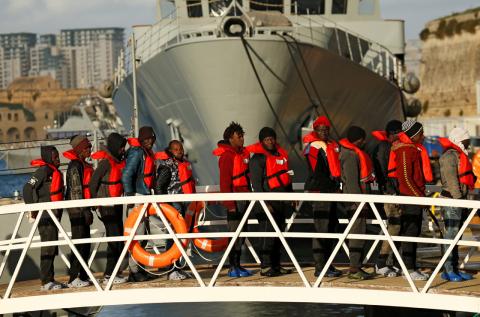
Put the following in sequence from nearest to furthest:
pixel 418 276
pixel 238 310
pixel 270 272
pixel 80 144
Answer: pixel 418 276 < pixel 80 144 < pixel 270 272 < pixel 238 310

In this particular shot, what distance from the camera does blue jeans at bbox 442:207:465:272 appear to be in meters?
10.5

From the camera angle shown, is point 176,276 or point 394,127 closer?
point 176,276

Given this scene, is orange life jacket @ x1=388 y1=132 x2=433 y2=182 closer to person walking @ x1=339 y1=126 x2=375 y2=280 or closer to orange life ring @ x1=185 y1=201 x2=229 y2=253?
person walking @ x1=339 y1=126 x2=375 y2=280

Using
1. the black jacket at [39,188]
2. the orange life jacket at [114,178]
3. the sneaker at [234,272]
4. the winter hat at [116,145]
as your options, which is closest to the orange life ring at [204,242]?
the sneaker at [234,272]

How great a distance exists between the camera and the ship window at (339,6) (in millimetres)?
26031

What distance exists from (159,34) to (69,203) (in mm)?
16170

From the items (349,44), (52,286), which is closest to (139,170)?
(52,286)

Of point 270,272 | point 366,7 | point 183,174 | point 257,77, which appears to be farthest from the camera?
point 366,7

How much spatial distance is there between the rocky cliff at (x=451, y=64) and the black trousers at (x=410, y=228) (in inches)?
3608

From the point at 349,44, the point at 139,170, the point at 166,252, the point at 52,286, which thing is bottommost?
the point at 52,286

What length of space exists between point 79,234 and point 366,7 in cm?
1683

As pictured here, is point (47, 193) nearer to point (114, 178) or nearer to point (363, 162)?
point (114, 178)

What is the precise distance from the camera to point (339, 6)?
85.7ft

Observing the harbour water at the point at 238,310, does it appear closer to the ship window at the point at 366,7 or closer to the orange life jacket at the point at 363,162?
the orange life jacket at the point at 363,162
